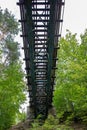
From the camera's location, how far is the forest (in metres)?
20.3

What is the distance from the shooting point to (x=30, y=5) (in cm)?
1088

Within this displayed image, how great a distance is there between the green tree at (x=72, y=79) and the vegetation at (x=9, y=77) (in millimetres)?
4165

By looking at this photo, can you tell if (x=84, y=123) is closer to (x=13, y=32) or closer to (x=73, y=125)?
(x=73, y=125)

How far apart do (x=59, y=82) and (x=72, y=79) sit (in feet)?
14.3

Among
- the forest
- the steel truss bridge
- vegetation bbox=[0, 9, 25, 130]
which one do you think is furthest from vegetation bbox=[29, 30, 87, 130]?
the steel truss bridge

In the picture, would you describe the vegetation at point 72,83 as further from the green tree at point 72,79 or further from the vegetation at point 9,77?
the vegetation at point 9,77

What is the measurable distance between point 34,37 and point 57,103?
17.8m

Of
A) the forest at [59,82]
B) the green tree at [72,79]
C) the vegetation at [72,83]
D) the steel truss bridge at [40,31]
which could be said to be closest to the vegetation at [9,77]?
the forest at [59,82]

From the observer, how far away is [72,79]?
78.9 ft

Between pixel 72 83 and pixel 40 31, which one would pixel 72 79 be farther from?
pixel 40 31

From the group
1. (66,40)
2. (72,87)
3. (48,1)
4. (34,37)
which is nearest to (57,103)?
(72,87)

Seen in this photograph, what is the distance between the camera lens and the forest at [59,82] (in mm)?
20344

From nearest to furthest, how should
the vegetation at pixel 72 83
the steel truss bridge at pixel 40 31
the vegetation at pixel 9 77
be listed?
the steel truss bridge at pixel 40 31 → the vegetation at pixel 72 83 → the vegetation at pixel 9 77

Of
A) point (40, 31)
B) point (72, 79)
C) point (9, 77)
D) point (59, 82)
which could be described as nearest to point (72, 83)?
point (72, 79)
